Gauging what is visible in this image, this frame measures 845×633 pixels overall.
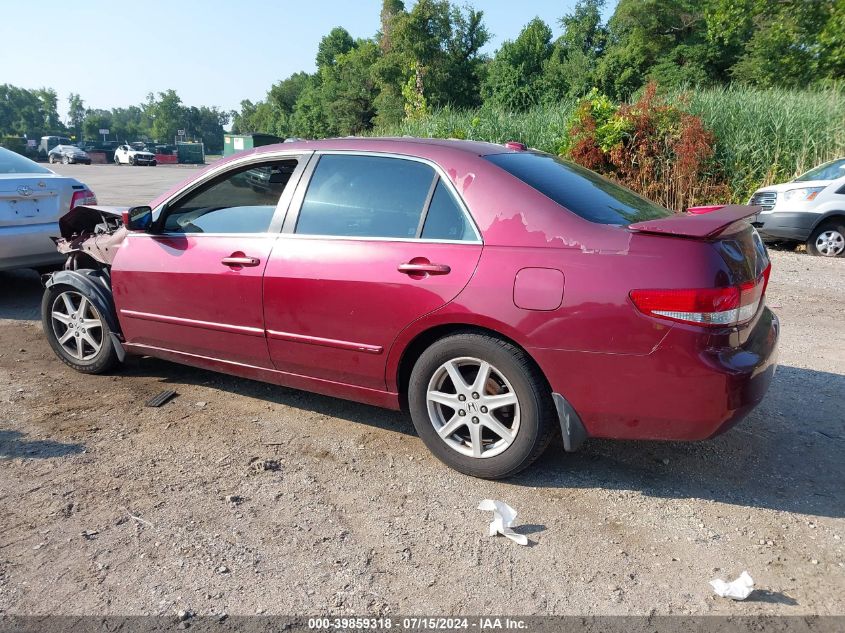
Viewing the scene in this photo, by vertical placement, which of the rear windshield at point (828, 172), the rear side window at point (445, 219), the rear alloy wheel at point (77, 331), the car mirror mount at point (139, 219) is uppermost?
the rear windshield at point (828, 172)

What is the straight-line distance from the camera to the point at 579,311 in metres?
2.93

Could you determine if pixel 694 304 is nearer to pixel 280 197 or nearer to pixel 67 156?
pixel 280 197

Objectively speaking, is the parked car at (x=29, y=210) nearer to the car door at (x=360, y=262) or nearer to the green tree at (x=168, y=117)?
the car door at (x=360, y=262)

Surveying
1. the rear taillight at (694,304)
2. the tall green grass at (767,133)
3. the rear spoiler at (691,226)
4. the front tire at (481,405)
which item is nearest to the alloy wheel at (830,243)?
the tall green grass at (767,133)

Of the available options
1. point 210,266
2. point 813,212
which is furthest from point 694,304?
point 813,212

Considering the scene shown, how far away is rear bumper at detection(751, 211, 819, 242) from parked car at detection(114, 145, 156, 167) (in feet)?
164

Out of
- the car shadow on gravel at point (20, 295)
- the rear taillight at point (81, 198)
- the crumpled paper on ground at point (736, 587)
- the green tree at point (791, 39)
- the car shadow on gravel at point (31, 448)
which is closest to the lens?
the crumpled paper on ground at point (736, 587)

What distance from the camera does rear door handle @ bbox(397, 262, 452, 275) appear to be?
3.25 meters

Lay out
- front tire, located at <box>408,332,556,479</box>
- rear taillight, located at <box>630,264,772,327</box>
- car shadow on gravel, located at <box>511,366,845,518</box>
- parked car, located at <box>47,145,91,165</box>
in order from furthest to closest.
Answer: parked car, located at <box>47,145,91,165</box> → car shadow on gravel, located at <box>511,366,845,518</box> → front tire, located at <box>408,332,556,479</box> → rear taillight, located at <box>630,264,772,327</box>

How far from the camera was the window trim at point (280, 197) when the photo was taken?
3.88 metres

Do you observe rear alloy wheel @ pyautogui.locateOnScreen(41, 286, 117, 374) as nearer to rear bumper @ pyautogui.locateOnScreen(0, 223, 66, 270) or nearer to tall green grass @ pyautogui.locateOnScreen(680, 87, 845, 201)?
rear bumper @ pyautogui.locateOnScreen(0, 223, 66, 270)

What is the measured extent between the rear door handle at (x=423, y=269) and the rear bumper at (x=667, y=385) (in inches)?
23.0

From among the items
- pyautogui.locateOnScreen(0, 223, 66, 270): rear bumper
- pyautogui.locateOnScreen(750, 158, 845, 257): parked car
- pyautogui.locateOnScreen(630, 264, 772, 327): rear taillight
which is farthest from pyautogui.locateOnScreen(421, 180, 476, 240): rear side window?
pyautogui.locateOnScreen(750, 158, 845, 257): parked car

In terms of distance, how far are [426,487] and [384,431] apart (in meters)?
0.72
